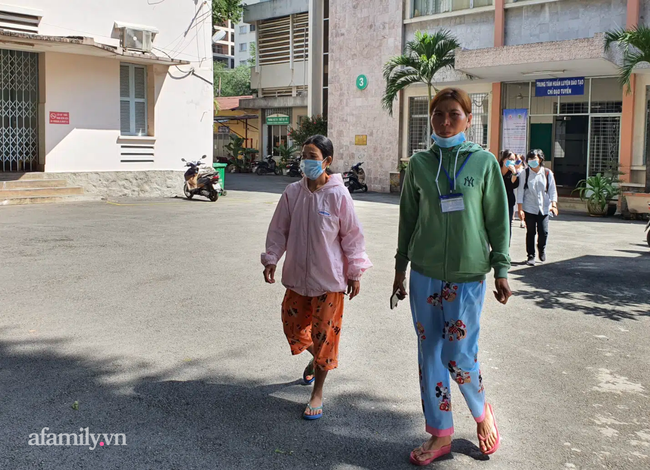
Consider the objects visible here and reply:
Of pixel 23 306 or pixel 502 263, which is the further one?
pixel 23 306

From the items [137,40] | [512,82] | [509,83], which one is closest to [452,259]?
[137,40]

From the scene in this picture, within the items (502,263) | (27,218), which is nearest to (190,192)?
(27,218)

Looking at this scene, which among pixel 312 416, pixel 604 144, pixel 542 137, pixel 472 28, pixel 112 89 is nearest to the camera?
pixel 312 416

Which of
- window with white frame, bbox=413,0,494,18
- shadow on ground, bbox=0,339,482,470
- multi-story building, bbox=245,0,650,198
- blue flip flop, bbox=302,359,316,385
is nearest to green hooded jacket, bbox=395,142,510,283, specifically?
shadow on ground, bbox=0,339,482,470

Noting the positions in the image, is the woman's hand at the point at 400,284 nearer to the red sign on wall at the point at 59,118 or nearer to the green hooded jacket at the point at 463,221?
the green hooded jacket at the point at 463,221

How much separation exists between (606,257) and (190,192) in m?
10.7

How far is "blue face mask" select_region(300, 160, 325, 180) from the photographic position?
160 inches

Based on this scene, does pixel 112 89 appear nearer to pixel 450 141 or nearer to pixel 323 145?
pixel 323 145

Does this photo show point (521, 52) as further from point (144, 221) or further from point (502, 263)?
point (502, 263)

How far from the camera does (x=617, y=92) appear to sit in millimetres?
18047

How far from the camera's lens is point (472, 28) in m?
20.7

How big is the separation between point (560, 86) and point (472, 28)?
134 inches

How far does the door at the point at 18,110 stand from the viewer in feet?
53.9

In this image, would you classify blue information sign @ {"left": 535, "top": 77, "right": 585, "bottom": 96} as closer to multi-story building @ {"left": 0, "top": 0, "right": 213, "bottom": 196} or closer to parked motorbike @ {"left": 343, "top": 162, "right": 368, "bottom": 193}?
parked motorbike @ {"left": 343, "top": 162, "right": 368, "bottom": 193}
